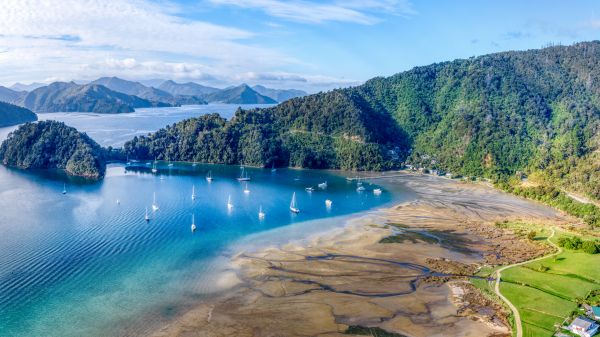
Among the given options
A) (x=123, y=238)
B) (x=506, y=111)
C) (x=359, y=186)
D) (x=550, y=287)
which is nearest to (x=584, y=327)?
(x=550, y=287)

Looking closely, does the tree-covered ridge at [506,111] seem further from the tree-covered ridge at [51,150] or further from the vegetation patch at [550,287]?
the tree-covered ridge at [51,150]

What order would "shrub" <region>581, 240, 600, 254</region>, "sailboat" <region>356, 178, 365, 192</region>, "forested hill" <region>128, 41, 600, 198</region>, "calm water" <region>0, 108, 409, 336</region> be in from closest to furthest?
"calm water" <region>0, 108, 409, 336</region>, "shrub" <region>581, 240, 600, 254</region>, "sailboat" <region>356, 178, 365, 192</region>, "forested hill" <region>128, 41, 600, 198</region>

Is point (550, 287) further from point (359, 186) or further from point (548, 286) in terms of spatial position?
point (359, 186)

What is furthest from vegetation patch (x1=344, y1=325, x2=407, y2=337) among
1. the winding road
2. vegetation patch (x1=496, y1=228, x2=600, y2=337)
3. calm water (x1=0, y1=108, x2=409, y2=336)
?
calm water (x1=0, y1=108, x2=409, y2=336)

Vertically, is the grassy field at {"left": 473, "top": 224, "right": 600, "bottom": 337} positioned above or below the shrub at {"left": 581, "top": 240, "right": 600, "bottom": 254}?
below

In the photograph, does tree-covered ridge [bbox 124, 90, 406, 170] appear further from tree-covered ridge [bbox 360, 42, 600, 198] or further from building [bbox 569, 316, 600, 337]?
building [bbox 569, 316, 600, 337]

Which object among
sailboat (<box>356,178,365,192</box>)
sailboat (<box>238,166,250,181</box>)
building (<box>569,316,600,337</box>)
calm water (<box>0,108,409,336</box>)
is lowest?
building (<box>569,316,600,337</box>)
